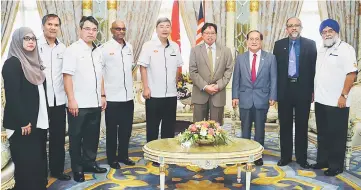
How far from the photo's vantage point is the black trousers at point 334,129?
3572 mm

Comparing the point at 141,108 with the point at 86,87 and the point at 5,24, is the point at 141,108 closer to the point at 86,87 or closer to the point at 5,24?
the point at 86,87

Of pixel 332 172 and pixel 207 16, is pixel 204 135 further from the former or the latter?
pixel 207 16

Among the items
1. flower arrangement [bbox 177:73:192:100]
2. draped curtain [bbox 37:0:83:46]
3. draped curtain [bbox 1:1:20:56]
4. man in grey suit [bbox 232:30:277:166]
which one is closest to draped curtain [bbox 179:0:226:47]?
flower arrangement [bbox 177:73:192:100]

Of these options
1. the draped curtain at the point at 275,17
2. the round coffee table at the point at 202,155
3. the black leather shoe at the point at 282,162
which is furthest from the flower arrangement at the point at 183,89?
the round coffee table at the point at 202,155

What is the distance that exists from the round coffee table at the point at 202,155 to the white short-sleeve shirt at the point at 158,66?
874 mm

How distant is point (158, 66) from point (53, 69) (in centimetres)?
104

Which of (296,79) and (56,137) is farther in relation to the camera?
(296,79)

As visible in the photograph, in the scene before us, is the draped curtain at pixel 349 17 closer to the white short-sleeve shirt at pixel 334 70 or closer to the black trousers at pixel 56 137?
the white short-sleeve shirt at pixel 334 70

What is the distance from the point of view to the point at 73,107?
10.7 feet

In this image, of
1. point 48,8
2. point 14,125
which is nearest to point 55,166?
point 14,125

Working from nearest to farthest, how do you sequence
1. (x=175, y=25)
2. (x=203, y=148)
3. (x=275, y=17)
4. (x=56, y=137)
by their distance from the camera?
1. (x=203, y=148)
2. (x=56, y=137)
3. (x=275, y=17)
4. (x=175, y=25)

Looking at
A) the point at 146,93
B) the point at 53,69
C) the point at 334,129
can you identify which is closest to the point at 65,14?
the point at 146,93

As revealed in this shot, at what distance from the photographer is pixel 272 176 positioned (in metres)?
3.55

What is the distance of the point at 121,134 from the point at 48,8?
4.12 m
